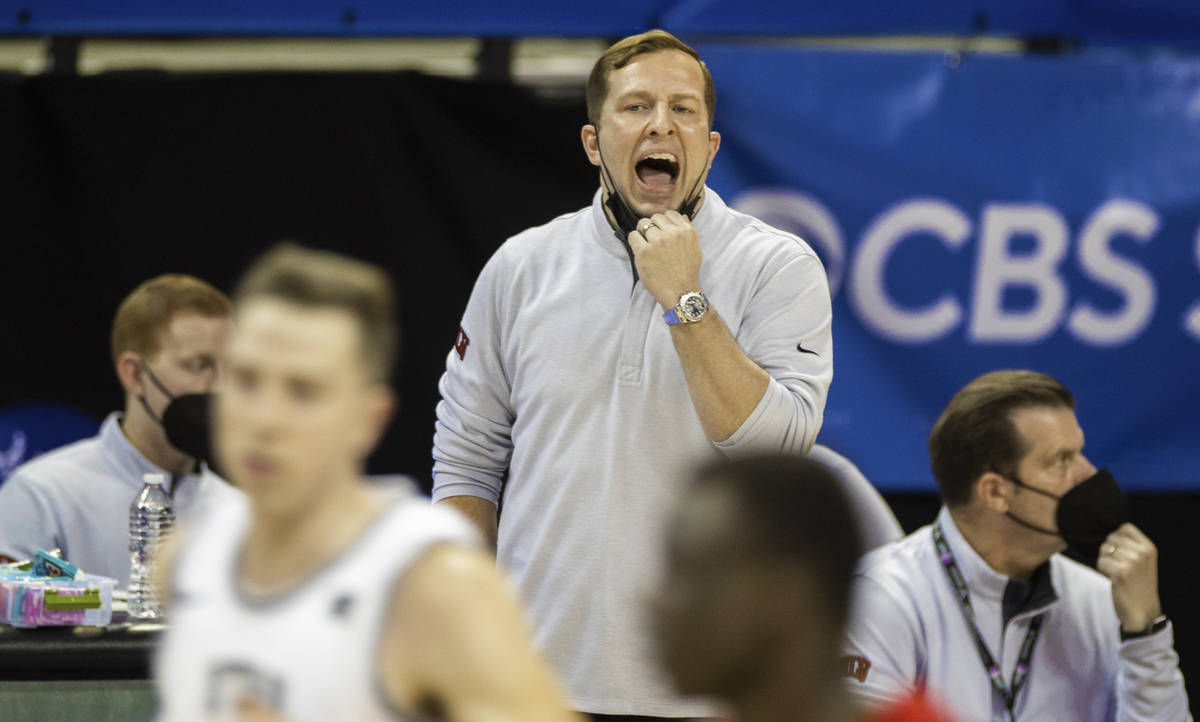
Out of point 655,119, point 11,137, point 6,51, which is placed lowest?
point 655,119

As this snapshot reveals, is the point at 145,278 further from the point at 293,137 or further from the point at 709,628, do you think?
the point at 709,628

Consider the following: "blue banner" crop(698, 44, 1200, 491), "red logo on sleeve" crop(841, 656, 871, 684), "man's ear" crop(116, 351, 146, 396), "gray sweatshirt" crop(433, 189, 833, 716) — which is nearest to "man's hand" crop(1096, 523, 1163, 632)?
"red logo on sleeve" crop(841, 656, 871, 684)

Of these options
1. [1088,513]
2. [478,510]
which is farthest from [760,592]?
[1088,513]

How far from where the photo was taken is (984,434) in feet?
11.1

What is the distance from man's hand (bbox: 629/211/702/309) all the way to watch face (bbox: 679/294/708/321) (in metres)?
0.02

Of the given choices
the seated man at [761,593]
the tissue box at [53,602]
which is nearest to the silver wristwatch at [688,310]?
the seated man at [761,593]

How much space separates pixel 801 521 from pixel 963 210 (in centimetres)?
298

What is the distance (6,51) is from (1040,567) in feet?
10.4

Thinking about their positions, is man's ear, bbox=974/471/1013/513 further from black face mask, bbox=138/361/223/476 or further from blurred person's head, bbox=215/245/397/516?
blurred person's head, bbox=215/245/397/516

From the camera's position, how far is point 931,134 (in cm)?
418

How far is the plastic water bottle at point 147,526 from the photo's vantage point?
3.43 meters

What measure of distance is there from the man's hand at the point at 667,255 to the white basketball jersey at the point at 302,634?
981 mm

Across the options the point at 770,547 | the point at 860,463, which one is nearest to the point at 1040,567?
the point at 860,463

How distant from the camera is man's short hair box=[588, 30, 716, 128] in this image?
2674 mm
